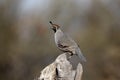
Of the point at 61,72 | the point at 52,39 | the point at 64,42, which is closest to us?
the point at 61,72

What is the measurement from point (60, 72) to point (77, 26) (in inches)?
610

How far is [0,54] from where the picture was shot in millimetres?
19406

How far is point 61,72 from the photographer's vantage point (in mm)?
5664

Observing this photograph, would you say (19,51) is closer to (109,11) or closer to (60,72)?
(109,11)

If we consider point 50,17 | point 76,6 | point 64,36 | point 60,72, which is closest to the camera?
point 60,72

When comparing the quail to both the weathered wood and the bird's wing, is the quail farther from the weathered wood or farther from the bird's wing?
the weathered wood

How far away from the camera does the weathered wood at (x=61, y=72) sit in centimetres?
562

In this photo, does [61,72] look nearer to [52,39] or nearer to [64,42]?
[64,42]

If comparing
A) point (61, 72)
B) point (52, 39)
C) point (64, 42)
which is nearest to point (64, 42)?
point (64, 42)

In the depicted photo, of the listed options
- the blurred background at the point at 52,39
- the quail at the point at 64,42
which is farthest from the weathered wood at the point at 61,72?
the blurred background at the point at 52,39

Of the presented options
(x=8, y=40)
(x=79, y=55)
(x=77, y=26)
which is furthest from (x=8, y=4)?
(x=79, y=55)

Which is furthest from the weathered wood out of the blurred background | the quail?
the blurred background

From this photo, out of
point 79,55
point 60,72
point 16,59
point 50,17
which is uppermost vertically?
point 50,17

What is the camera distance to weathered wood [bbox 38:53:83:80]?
5.62 m
